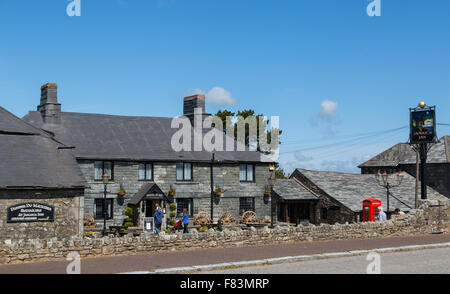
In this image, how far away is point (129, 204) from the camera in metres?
37.6

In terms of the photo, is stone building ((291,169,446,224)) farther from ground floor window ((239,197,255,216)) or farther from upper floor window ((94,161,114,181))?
upper floor window ((94,161,114,181))

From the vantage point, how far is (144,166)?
38688 mm

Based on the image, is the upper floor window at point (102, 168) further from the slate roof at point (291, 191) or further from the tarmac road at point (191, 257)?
the tarmac road at point (191, 257)

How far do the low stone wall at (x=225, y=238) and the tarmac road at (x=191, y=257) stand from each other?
0.40 meters

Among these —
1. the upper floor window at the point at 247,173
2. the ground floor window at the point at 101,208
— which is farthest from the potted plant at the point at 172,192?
the upper floor window at the point at 247,173

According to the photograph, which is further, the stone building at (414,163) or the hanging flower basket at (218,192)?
the stone building at (414,163)

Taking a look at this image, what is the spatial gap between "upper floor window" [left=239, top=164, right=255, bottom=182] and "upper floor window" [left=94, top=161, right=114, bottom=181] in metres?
9.86

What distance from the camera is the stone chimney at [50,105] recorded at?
38062 mm

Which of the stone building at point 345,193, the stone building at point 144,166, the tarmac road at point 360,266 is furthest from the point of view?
the stone building at point 345,193

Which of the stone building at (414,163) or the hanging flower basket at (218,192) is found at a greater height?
the stone building at (414,163)

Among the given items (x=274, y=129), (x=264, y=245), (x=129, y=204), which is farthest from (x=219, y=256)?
(x=274, y=129)

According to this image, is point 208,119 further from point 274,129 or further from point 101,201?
point 274,129

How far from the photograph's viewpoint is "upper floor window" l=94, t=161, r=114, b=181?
37094 millimetres

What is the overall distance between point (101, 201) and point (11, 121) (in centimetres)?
950
